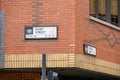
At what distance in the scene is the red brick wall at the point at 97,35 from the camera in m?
14.6

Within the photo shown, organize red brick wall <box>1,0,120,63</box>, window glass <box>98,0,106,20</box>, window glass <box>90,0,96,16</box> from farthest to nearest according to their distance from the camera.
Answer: window glass <box>98,0,106,20</box>
window glass <box>90,0,96,16</box>
red brick wall <box>1,0,120,63</box>

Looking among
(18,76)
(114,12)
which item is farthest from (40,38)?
(114,12)

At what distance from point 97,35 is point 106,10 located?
183 centimetres

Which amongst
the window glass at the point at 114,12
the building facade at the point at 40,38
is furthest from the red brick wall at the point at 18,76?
the window glass at the point at 114,12

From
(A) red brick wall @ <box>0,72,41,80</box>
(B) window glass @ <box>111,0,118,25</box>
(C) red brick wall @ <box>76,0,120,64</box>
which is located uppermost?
(B) window glass @ <box>111,0,118,25</box>

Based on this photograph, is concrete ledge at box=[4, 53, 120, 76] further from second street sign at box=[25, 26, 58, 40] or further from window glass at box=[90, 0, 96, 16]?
window glass at box=[90, 0, 96, 16]

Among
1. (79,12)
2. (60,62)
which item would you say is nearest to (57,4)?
(79,12)

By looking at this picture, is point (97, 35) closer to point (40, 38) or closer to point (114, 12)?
point (114, 12)

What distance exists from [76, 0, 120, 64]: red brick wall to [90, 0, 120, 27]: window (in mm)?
452

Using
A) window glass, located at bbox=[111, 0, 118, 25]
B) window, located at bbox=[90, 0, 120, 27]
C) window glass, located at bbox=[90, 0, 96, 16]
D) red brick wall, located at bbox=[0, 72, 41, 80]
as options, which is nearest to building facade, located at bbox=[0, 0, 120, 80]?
red brick wall, located at bbox=[0, 72, 41, 80]

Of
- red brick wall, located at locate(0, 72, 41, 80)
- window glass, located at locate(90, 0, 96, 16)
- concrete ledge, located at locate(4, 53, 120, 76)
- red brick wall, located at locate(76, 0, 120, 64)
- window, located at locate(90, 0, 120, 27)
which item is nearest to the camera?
concrete ledge, located at locate(4, 53, 120, 76)

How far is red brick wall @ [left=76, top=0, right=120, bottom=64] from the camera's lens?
48.0 ft

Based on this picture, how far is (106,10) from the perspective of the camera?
57.4ft

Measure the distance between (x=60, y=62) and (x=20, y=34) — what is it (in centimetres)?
153
